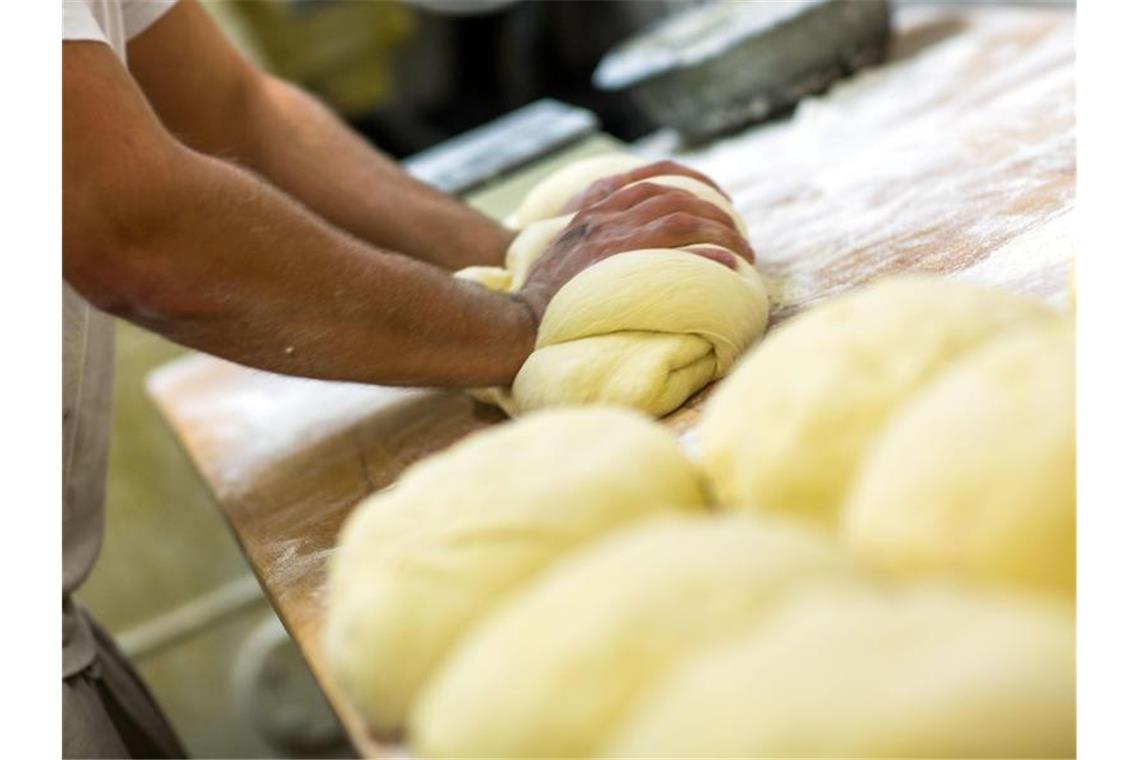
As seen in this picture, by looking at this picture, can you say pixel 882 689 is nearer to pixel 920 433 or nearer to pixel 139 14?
pixel 920 433

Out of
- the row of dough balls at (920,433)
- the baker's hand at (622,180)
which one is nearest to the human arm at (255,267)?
the baker's hand at (622,180)

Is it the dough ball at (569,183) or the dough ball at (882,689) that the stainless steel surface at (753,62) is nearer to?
the dough ball at (569,183)

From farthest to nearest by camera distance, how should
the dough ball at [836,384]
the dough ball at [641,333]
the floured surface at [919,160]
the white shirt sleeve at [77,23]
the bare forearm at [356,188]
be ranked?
the bare forearm at [356,188]
the floured surface at [919,160]
the dough ball at [641,333]
the white shirt sleeve at [77,23]
the dough ball at [836,384]

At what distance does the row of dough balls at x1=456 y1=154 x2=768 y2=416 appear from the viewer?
1.49m

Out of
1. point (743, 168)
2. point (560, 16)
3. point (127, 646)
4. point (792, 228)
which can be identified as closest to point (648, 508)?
point (792, 228)

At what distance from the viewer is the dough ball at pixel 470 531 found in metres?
0.86

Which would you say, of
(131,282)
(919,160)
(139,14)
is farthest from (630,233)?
(139,14)

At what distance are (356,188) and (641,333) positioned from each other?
852 millimetres

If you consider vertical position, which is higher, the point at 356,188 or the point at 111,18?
the point at 111,18

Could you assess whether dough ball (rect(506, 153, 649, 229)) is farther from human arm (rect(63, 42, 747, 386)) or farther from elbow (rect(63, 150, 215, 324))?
elbow (rect(63, 150, 215, 324))

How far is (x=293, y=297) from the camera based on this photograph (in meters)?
1.43

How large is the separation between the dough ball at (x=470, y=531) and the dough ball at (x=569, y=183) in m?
1.15
